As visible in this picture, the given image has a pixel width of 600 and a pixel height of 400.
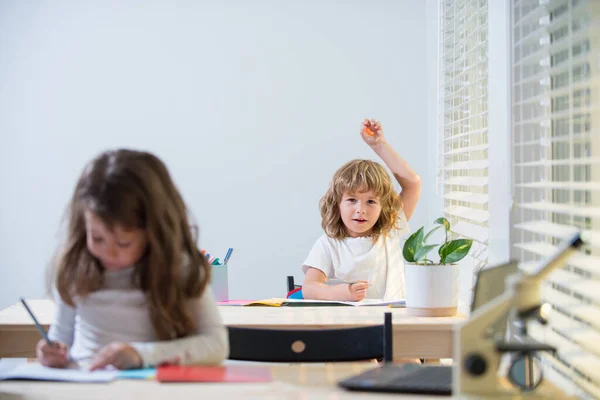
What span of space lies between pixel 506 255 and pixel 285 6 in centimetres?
285

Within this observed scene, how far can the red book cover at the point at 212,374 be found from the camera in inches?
57.4

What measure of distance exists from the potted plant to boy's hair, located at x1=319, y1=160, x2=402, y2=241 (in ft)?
2.24

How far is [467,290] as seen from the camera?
2855mm

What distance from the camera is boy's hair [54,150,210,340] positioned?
1.57m

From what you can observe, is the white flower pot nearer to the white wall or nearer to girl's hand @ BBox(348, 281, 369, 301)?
girl's hand @ BBox(348, 281, 369, 301)

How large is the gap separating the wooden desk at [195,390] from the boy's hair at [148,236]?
211 millimetres

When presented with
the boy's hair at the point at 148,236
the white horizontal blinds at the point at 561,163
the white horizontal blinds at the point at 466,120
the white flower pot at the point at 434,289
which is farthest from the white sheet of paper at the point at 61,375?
the white horizontal blinds at the point at 466,120

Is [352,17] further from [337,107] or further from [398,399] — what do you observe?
[398,399]

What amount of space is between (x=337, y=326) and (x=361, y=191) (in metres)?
0.85

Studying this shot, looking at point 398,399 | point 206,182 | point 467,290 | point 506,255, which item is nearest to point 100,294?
point 398,399

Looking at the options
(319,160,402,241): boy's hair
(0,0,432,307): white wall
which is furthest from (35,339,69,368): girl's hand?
(0,0,432,307): white wall

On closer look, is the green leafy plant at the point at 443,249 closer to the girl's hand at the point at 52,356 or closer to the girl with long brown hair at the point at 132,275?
the girl with long brown hair at the point at 132,275

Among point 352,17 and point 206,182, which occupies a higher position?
point 352,17

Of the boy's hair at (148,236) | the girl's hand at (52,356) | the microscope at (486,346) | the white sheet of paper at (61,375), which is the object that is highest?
the boy's hair at (148,236)
